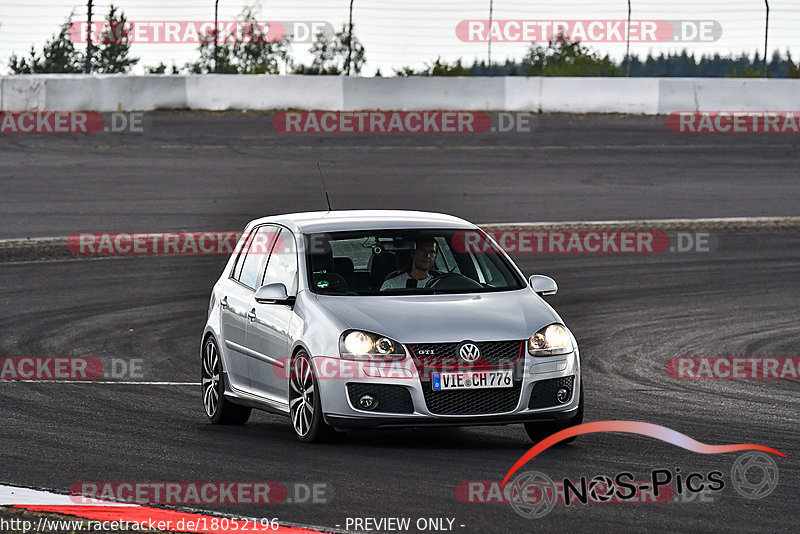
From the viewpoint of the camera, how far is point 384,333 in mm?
8664

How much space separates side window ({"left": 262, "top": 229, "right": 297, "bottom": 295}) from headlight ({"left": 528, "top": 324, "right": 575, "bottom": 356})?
5.48 ft

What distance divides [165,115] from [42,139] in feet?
10.9

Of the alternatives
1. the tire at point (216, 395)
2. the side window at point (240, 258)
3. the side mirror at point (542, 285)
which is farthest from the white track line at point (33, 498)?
the side mirror at point (542, 285)

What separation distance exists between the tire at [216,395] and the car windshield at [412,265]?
4.07 ft

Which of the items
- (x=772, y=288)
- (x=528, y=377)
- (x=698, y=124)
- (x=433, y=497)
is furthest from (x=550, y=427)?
(x=698, y=124)

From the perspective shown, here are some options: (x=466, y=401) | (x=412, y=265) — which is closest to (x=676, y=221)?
(x=412, y=265)

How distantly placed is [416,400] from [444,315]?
0.58 metres

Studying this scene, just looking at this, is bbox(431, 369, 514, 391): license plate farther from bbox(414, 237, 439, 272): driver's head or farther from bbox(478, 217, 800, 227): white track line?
bbox(478, 217, 800, 227): white track line

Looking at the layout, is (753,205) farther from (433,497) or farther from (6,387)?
(433,497)

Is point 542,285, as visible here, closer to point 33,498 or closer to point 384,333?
point 384,333

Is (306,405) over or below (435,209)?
over

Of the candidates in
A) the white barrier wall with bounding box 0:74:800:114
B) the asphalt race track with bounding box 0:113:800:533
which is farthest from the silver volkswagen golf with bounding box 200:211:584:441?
the white barrier wall with bounding box 0:74:800:114

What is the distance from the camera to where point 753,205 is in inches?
1070

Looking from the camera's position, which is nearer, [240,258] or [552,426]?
[552,426]
